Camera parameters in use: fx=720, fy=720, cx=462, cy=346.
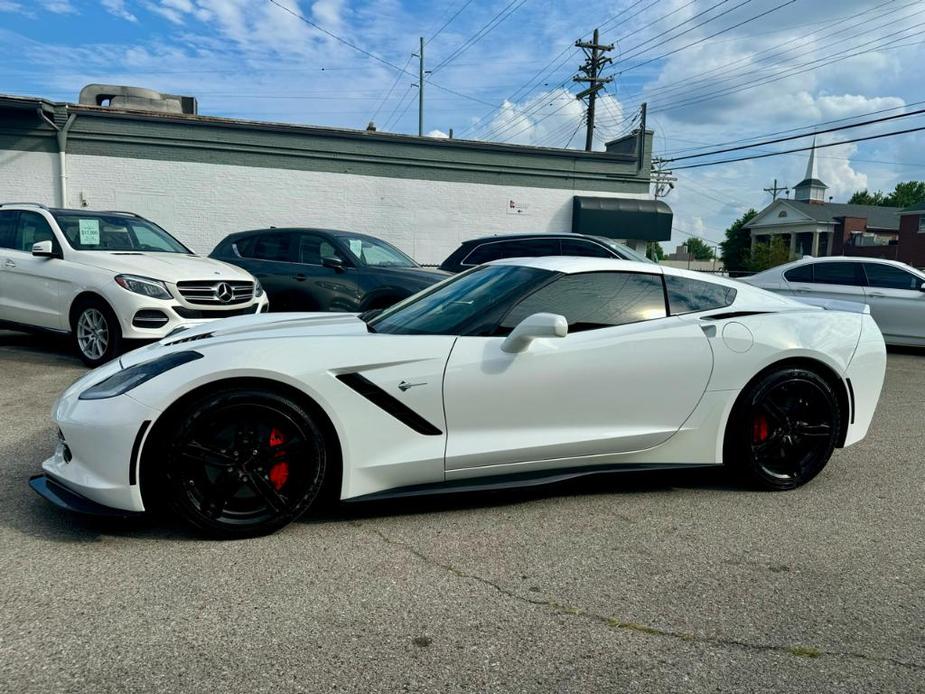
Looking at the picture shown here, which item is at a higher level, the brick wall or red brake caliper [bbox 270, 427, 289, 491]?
the brick wall

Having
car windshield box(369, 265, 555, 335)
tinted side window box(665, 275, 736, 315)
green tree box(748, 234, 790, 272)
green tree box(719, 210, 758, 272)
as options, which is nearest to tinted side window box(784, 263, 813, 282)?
→ tinted side window box(665, 275, 736, 315)

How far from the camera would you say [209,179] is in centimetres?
1919

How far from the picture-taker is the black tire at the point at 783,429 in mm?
4066

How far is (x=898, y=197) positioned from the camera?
100938 millimetres

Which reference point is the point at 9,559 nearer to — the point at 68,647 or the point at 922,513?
the point at 68,647

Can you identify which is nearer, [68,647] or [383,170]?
[68,647]

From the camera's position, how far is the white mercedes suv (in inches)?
294

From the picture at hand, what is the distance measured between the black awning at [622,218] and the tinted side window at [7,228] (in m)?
16.1

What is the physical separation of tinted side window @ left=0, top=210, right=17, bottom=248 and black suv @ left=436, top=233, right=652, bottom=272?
17.6 feet

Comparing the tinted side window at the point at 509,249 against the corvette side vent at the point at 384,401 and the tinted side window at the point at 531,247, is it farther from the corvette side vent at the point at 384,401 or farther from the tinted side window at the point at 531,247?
the corvette side vent at the point at 384,401

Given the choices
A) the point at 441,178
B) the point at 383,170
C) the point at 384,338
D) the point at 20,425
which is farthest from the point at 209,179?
the point at 384,338

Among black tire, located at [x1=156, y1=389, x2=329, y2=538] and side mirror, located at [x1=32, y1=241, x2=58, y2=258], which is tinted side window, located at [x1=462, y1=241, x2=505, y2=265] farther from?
black tire, located at [x1=156, y1=389, x2=329, y2=538]

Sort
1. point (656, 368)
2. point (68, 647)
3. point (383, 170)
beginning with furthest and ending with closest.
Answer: point (383, 170), point (656, 368), point (68, 647)

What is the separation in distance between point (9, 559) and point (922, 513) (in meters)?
4.49
